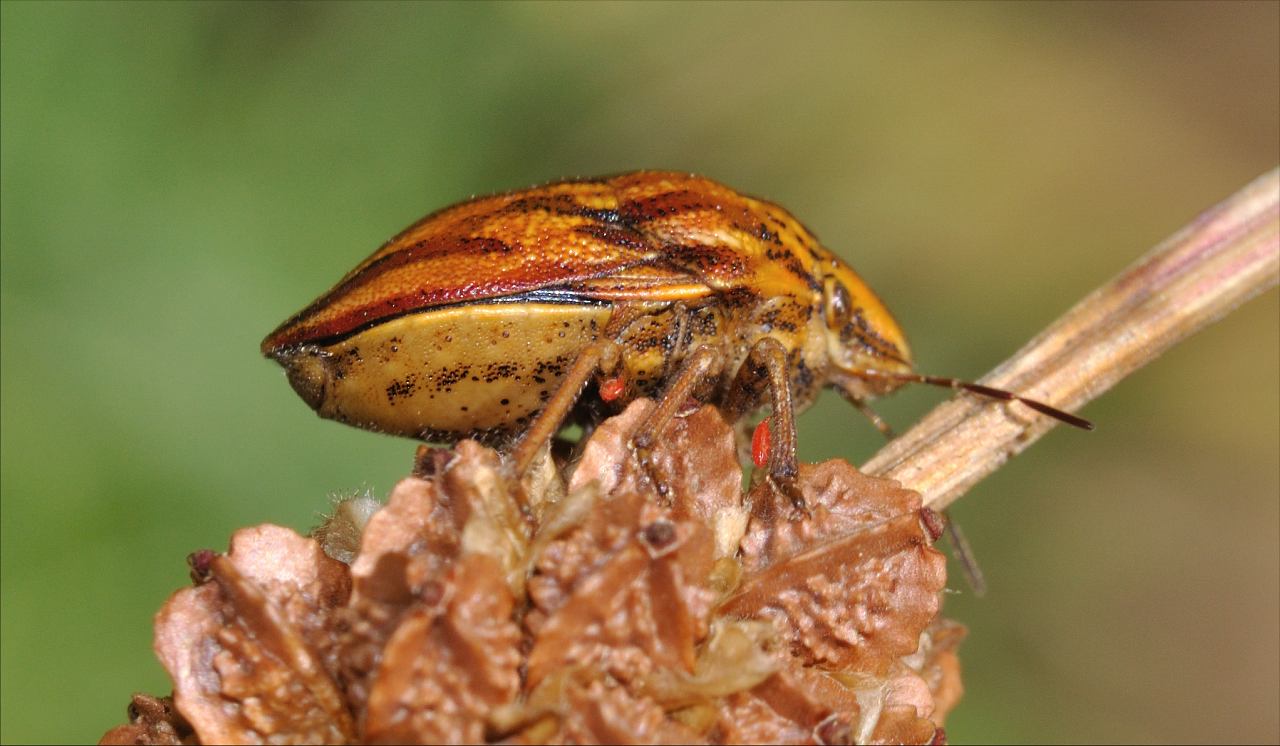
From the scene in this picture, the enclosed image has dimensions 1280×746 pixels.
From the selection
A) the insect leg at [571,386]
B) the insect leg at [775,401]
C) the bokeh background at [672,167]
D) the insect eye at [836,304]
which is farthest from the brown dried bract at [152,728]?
the bokeh background at [672,167]

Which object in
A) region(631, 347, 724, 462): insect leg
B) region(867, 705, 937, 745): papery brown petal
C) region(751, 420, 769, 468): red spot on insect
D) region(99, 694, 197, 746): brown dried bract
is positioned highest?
region(631, 347, 724, 462): insect leg

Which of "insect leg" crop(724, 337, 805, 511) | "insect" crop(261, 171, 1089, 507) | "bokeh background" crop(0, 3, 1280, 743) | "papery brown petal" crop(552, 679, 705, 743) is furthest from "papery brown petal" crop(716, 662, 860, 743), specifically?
"bokeh background" crop(0, 3, 1280, 743)

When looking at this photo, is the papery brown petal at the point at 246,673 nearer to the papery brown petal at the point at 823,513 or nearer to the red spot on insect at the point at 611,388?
the papery brown petal at the point at 823,513

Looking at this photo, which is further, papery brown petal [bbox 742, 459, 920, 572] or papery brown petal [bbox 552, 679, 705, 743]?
papery brown petal [bbox 742, 459, 920, 572]

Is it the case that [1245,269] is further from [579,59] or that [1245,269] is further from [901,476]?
[579,59]

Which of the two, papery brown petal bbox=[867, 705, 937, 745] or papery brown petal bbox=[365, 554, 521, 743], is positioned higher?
papery brown petal bbox=[365, 554, 521, 743]

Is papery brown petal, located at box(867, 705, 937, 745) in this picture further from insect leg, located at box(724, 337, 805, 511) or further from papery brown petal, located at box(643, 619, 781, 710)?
insect leg, located at box(724, 337, 805, 511)
